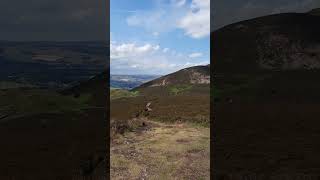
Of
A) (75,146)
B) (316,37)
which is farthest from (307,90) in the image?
(75,146)

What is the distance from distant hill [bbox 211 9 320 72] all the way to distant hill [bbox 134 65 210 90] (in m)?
14.0

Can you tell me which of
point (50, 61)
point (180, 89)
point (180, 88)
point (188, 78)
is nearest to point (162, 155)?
point (180, 89)

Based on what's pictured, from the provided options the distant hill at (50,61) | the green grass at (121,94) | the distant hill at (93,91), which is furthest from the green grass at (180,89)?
the distant hill at (93,91)

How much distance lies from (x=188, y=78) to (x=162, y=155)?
13766 centimetres

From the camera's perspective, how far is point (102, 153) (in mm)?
31906

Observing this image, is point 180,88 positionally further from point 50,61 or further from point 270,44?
point 50,61

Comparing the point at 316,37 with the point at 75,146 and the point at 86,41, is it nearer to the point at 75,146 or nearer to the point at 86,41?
the point at 86,41

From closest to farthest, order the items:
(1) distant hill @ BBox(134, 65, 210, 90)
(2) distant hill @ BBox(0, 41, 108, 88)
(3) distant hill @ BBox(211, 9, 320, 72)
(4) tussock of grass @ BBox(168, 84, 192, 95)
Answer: (3) distant hill @ BBox(211, 9, 320, 72) → (2) distant hill @ BBox(0, 41, 108, 88) → (4) tussock of grass @ BBox(168, 84, 192, 95) → (1) distant hill @ BBox(134, 65, 210, 90)

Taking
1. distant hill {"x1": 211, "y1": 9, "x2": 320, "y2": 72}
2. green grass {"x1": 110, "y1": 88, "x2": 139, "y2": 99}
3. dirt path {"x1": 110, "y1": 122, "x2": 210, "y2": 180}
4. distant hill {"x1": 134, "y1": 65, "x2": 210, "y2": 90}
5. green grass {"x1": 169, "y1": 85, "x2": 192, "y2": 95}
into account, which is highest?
distant hill {"x1": 211, "y1": 9, "x2": 320, "y2": 72}

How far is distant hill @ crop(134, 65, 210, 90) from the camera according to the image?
16350 cm

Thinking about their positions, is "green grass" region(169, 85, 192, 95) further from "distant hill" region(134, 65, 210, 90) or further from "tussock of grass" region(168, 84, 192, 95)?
"distant hill" region(134, 65, 210, 90)

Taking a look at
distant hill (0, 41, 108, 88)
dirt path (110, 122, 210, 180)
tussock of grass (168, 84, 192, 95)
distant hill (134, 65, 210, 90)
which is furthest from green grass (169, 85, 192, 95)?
dirt path (110, 122, 210, 180)

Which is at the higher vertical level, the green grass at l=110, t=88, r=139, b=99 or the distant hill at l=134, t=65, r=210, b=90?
the distant hill at l=134, t=65, r=210, b=90

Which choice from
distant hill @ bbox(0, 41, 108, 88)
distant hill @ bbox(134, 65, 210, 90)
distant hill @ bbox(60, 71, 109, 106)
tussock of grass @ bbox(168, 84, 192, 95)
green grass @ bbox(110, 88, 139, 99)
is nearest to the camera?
distant hill @ bbox(60, 71, 109, 106)
